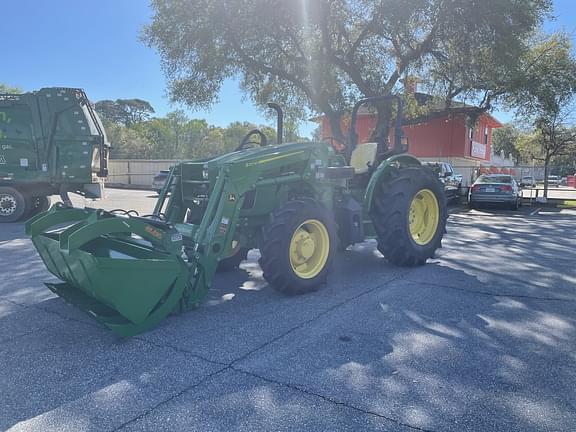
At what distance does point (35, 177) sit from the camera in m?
11.2

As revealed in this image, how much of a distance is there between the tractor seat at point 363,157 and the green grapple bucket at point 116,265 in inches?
151

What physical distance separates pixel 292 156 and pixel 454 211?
13175 mm

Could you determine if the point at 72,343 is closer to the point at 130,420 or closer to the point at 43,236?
the point at 43,236

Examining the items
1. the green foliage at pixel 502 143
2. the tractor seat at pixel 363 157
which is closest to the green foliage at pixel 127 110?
the green foliage at pixel 502 143

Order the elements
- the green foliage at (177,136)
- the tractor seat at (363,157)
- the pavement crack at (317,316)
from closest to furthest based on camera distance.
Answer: the pavement crack at (317,316) → the tractor seat at (363,157) → the green foliage at (177,136)

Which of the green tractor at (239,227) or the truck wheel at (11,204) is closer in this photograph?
the green tractor at (239,227)

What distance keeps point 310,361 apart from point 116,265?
1670 mm

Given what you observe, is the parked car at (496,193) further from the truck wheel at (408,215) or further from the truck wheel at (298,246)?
the truck wheel at (298,246)

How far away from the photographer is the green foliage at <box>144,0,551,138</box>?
14367 millimetres

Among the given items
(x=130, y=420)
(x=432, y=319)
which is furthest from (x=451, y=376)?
(x=130, y=420)

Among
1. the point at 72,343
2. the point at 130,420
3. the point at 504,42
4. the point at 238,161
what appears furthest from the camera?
the point at 504,42

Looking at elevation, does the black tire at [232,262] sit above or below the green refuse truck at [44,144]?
below

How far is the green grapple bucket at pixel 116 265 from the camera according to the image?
355 cm

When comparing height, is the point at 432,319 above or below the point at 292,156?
below
